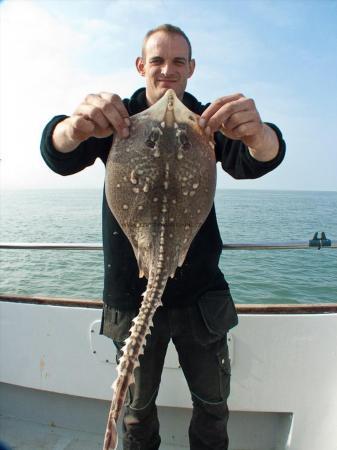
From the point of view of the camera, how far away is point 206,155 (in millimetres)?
1634

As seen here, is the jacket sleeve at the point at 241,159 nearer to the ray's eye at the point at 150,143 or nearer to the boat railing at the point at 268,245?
the ray's eye at the point at 150,143

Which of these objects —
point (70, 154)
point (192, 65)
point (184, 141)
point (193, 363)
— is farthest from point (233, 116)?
point (193, 363)

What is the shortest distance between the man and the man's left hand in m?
0.13

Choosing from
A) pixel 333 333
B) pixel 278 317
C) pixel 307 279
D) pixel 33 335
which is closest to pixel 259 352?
pixel 278 317

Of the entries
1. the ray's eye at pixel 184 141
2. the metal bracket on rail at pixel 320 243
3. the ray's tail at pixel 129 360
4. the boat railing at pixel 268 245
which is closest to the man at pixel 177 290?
the ray's eye at pixel 184 141

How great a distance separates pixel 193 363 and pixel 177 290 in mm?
451

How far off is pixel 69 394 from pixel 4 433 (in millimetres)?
681

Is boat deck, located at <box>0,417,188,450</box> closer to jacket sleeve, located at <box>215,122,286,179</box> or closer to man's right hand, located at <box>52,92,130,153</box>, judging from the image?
jacket sleeve, located at <box>215,122,286,179</box>

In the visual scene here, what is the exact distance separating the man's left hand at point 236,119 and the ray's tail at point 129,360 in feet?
2.40

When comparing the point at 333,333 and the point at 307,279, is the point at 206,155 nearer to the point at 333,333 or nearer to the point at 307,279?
the point at 333,333

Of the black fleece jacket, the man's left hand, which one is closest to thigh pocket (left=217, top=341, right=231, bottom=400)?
the black fleece jacket

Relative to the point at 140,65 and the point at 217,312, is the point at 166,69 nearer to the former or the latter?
the point at 140,65

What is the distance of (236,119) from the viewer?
1.64m

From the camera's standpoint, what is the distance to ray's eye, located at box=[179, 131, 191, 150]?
158 cm
